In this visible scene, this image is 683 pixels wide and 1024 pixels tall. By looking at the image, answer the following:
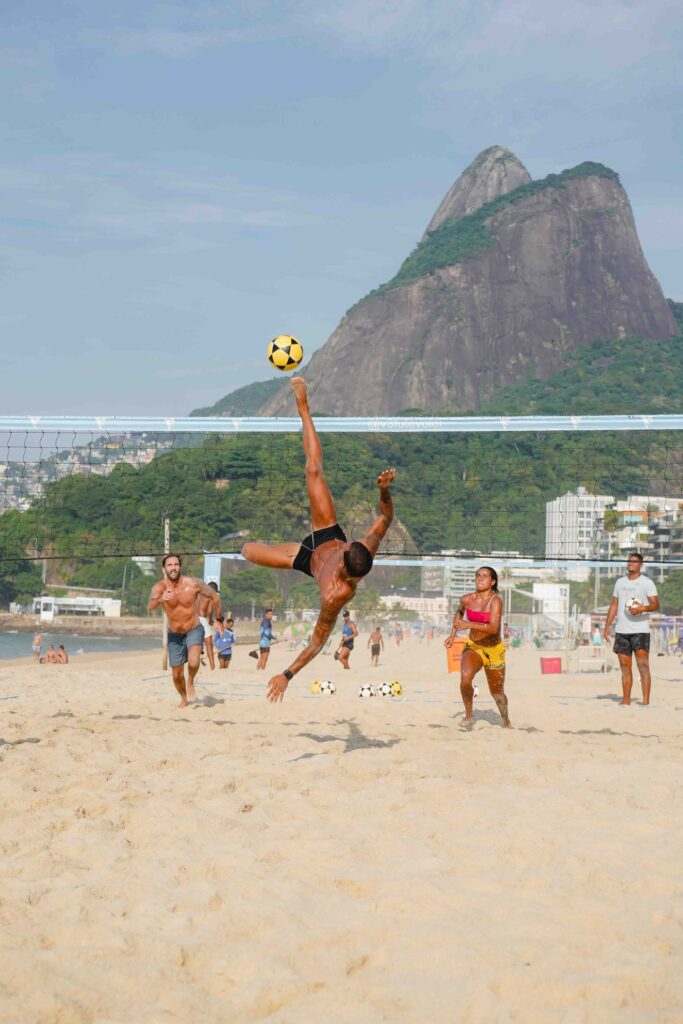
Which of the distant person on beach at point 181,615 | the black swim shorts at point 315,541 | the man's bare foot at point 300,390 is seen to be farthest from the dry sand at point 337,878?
the man's bare foot at point 300,390

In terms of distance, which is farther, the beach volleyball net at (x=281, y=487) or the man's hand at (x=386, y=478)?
the beach volleyball net at (x=281, y=487)

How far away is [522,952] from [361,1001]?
585mm

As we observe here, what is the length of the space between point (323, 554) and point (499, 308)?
170183 mm

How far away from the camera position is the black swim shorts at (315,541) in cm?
673

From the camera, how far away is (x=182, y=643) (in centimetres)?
940

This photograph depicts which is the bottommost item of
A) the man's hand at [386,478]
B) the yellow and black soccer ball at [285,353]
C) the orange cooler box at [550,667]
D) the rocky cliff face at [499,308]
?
the orange cooler box at [550,667]

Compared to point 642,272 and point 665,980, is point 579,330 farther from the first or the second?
point 665,980

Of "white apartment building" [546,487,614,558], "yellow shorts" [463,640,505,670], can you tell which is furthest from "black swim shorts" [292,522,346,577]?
"white apartment building" [546,487,614,558]

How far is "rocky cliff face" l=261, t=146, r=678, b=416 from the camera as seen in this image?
16588 cm

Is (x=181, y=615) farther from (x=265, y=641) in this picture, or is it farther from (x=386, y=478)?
(x=265, y=641)

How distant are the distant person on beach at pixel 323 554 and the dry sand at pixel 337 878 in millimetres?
761

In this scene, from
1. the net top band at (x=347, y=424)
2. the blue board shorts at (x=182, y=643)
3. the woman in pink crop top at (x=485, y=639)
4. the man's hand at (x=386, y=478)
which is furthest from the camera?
the net top band at (x=347, y=424)

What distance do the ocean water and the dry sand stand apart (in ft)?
145

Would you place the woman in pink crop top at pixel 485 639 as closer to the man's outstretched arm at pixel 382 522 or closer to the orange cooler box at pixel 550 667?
the man's outstretched arm at pixel 382 522
